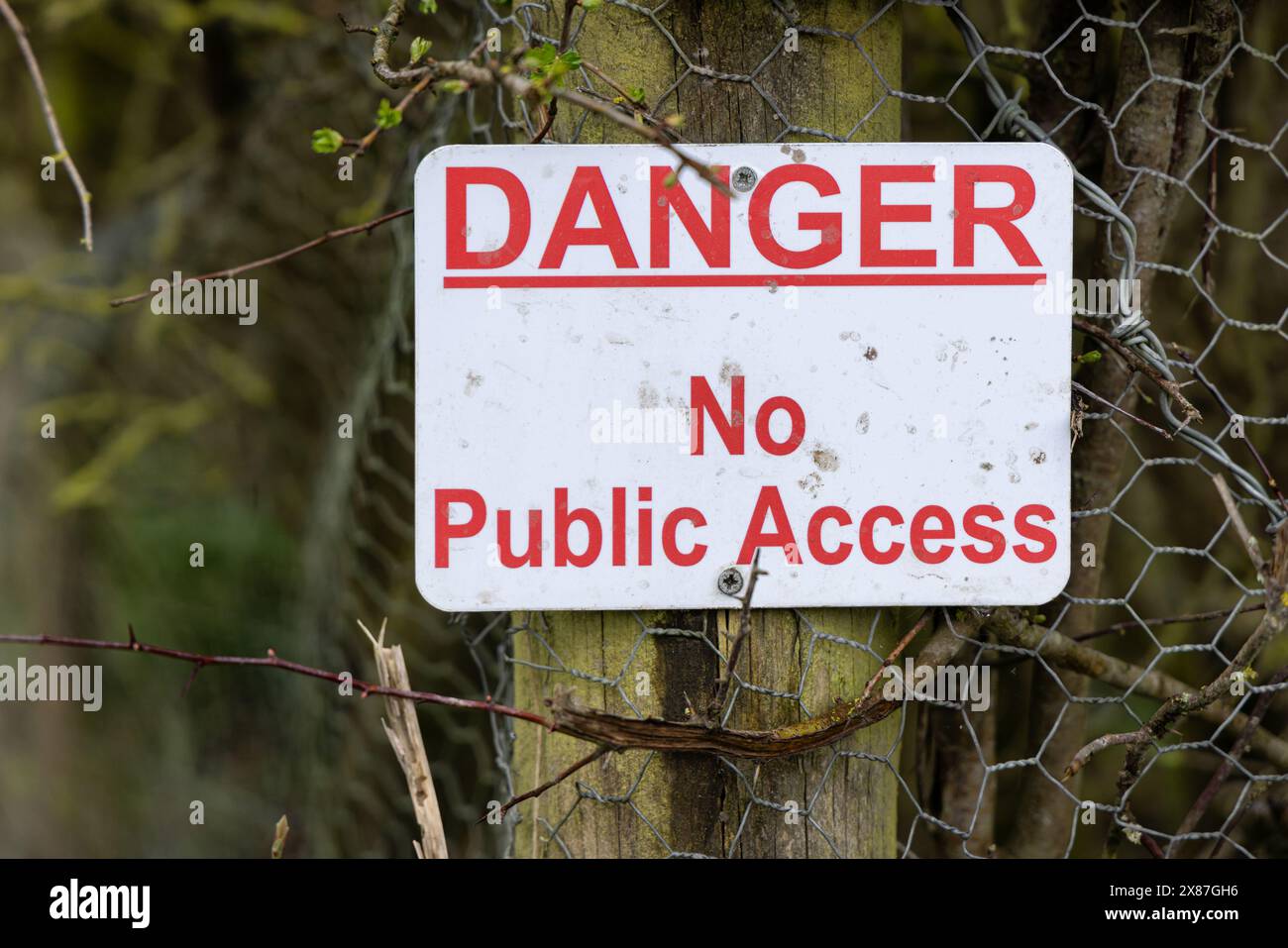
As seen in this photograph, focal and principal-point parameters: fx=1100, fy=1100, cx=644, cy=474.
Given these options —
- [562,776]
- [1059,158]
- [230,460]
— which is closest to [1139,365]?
[1059,158]

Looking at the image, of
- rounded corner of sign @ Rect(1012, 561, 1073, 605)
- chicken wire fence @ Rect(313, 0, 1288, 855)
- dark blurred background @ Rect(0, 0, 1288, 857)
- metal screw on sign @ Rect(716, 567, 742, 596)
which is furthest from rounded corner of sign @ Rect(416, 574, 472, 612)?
dark blurred background @ Rect(0, 0, 1288, 857)

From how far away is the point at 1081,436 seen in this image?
1.34 meters

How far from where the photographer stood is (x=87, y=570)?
10.0 feet

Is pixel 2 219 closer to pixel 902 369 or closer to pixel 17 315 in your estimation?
pixel 17 315

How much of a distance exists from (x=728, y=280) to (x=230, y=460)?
7.63 feet

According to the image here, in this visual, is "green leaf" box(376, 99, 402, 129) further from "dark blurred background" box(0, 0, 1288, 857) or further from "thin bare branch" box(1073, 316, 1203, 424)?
"dark blurred background" box(0, 0, 1288, 857)

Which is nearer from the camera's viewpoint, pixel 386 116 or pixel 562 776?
pixel 386 116

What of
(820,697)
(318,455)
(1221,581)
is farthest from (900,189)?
(318,455)

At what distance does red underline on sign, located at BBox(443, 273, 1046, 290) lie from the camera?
115 centimetres

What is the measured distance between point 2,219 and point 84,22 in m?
0.59

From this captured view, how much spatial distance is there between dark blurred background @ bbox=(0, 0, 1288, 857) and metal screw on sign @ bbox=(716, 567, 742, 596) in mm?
1253

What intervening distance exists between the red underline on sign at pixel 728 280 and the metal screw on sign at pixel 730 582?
0.30m

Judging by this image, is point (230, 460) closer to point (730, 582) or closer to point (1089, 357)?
point (730, 582)

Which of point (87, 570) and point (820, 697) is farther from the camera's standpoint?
point (87, 570)
